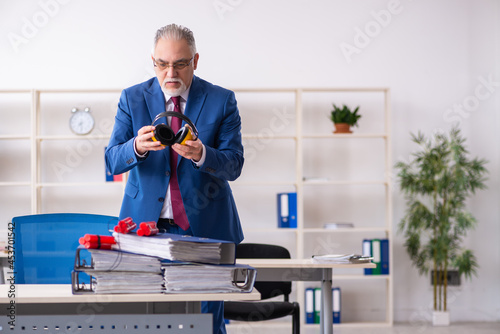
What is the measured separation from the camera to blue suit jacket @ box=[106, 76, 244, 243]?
1.89 metres

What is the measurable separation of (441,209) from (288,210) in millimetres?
1228

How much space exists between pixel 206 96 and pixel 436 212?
3.47m

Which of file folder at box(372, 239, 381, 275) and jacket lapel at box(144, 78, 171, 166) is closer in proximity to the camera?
jacket lapel at box(144, 78, 171, 166)

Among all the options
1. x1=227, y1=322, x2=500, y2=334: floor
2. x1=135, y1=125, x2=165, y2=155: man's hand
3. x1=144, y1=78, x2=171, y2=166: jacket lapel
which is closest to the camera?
x1=135, y1=125, x2=165, y2=155: man's hand

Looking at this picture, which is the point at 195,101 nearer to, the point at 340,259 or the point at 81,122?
the point at 340,259

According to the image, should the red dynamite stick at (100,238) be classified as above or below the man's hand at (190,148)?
below

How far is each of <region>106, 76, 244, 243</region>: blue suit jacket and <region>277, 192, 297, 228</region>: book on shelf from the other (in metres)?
2.95

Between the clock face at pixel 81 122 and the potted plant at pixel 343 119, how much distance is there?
1.98 metres

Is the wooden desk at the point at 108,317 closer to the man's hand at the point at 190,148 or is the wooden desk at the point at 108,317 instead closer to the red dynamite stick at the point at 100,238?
the red dynamite stick at the point at 100,238

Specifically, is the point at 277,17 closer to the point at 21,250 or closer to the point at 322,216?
the point at 322,216

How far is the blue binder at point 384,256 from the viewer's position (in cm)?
500

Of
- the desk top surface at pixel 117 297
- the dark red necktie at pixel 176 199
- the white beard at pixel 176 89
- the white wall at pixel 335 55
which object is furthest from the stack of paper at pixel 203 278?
the white wall at pixel 335 55

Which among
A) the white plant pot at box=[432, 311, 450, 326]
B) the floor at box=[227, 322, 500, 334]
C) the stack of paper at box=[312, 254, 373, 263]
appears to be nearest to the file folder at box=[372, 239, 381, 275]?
the floor at box=[227, 322, 500, 334]

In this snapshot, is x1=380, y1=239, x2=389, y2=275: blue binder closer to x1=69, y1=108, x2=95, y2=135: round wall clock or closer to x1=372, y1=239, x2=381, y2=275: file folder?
x1=372, y1=239, x2=381, y2=275: file folder
